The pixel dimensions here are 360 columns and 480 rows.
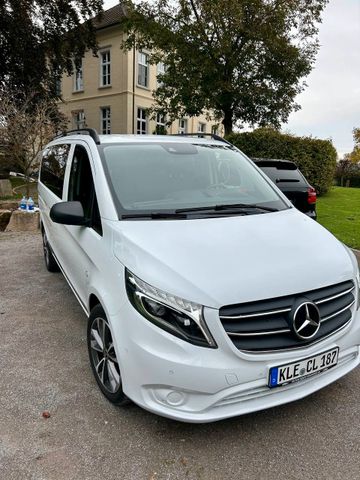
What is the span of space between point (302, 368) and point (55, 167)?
12.2 ft

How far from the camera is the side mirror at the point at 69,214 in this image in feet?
9.61

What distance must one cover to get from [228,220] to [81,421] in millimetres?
1701

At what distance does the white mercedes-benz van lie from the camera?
203cm

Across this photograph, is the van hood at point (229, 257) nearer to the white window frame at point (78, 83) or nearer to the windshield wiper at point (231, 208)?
the windshield wiper at point (231, 208)

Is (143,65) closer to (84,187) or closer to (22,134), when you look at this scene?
(22,134)

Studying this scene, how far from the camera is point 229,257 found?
229 centimetres

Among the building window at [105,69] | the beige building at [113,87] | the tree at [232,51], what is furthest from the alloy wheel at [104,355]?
the building window at [105,69]

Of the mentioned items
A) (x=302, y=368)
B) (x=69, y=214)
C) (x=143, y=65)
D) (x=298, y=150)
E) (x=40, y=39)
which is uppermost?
(x=143, y=65)

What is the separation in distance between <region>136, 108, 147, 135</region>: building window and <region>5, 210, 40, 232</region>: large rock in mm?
20587

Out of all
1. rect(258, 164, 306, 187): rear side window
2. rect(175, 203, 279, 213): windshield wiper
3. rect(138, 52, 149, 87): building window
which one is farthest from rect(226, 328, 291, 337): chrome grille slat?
rect(138, 52, 149, 87): building window

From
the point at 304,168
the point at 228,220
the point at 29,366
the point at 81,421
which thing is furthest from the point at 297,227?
the point at 304,168

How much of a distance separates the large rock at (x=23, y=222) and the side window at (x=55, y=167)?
3.26m

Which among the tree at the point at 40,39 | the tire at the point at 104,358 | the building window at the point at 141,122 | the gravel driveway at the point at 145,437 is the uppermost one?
the tree at the point at 40,39

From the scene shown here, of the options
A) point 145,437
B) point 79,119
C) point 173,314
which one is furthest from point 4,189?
point 79,119
